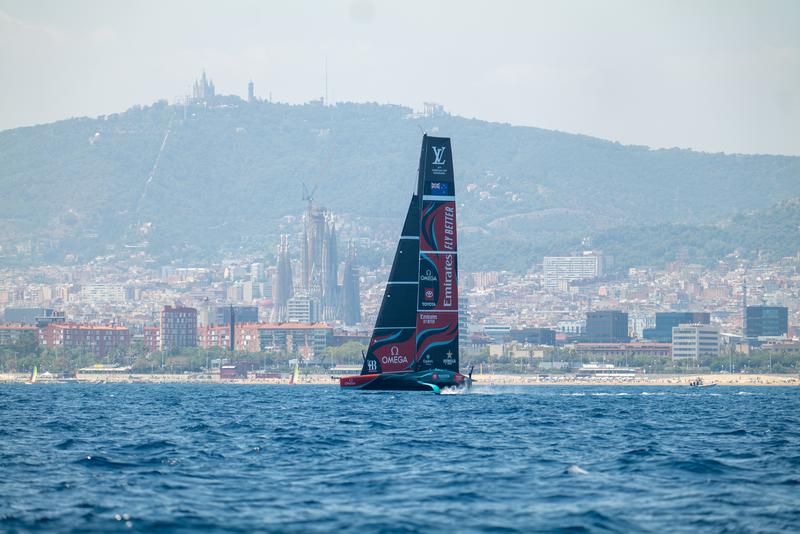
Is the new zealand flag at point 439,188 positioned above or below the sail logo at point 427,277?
above

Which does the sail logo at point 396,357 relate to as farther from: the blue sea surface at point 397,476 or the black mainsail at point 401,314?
the blue sea surface at point 397,476

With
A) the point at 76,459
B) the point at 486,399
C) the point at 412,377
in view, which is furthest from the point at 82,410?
the point at 76,459

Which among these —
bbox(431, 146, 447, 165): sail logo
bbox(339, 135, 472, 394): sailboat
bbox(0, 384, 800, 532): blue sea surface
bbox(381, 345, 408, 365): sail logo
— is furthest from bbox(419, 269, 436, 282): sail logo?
bbox(0, 384, 800, 532): blue sea surface

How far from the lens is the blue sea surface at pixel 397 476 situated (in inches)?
1075

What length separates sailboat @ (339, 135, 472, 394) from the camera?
7388cm

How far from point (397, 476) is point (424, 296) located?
1630 inches

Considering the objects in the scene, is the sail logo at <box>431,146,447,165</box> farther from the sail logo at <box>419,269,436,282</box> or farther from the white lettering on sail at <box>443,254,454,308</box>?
the sail logo at <box>419,269,436,282</box>

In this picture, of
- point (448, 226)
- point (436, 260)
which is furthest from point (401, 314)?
point (448, 226)

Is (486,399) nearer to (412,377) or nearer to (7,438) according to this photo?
(412,377)

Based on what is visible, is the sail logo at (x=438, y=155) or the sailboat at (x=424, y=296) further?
the sail logo at (x=438, y=155)

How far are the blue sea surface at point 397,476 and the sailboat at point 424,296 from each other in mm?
20348

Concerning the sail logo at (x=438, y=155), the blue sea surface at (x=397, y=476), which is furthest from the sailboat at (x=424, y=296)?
the blue sea surface at (x=397, y=476)

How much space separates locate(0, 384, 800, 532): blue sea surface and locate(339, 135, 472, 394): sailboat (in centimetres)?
2035

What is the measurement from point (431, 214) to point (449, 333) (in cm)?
628
